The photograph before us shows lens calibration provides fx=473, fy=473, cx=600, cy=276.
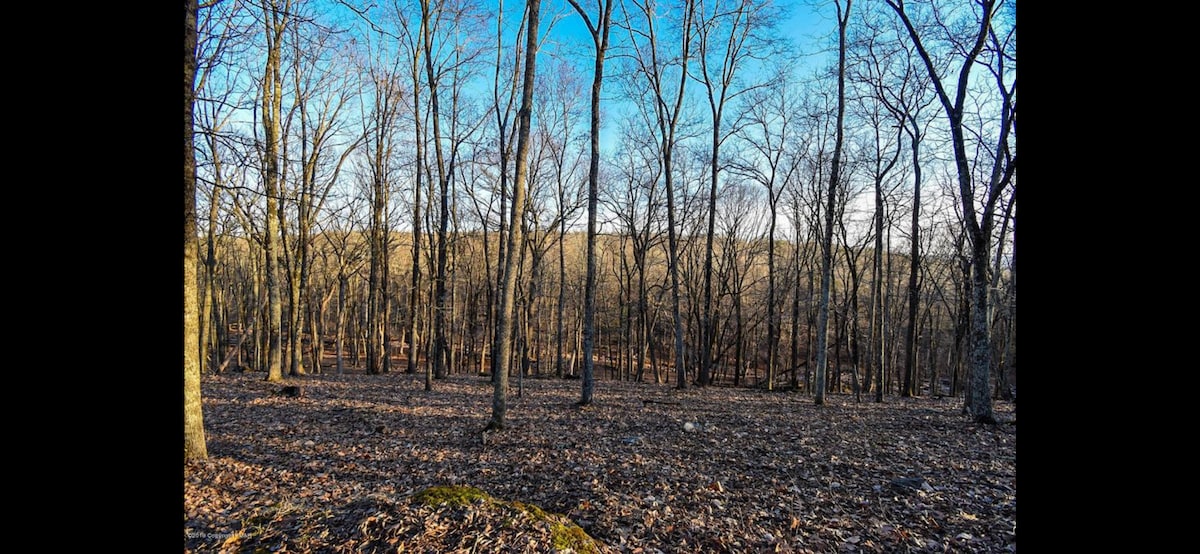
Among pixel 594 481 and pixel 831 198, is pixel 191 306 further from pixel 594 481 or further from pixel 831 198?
pixel 831 198

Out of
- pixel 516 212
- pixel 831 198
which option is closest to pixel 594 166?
pixel 516 212

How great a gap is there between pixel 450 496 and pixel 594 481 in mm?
2024

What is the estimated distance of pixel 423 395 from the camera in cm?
1255

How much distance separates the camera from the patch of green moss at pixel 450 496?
3.51 metres

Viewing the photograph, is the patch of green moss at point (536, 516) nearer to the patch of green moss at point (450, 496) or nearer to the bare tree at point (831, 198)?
the patch of green moss at point (450, 496)

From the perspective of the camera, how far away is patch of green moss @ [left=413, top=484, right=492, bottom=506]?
3512 millimetres

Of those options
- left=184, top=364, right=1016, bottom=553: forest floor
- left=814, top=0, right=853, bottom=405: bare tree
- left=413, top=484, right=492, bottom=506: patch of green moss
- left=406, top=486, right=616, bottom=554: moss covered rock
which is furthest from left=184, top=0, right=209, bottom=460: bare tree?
left=814, top=0, right=853, bottom=405: bare tree

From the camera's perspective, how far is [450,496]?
3.60 metres

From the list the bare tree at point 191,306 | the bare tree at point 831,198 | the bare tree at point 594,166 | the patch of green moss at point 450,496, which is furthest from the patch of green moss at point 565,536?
the bare tree at point 831,198

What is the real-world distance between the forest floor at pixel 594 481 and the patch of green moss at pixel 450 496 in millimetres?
18
